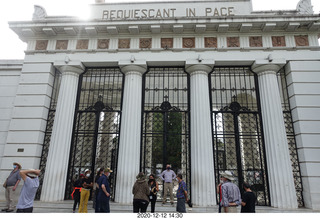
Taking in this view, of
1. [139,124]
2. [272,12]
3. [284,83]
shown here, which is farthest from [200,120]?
[272,12]

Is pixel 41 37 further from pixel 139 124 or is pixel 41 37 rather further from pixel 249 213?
pixel 249 213

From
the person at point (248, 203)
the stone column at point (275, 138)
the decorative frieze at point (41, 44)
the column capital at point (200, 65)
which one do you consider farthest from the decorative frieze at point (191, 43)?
the person at point (248, 203)

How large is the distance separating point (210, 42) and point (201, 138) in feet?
16.4

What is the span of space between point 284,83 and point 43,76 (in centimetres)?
1230

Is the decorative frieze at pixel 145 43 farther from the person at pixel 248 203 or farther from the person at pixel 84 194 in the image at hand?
the person at pixel 248 203

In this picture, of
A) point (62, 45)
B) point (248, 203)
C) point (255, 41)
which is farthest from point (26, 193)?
point (255, 41)

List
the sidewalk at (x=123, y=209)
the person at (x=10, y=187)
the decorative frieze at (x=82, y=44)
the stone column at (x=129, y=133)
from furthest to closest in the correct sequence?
the decorative frieze at (x=82, y=44) < the stone column at (x=129, y=133) < the sidewalk at (x=123, y=209) < the person at (x=10, y=187)

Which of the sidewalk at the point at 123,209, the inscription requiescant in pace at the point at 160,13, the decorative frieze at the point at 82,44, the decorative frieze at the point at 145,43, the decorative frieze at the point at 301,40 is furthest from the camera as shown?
the inscription requiescant in pace at the point at 160,13

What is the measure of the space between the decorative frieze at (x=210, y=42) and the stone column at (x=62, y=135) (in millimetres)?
6515

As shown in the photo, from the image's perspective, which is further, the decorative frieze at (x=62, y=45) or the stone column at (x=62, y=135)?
the decorative frieze at (x=62, y=45)

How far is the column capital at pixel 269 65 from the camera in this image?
403 inches

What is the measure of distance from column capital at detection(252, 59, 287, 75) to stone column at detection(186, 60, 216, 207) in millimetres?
2286

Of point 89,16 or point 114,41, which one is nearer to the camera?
point 114,41

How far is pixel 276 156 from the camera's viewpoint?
9328 mm
